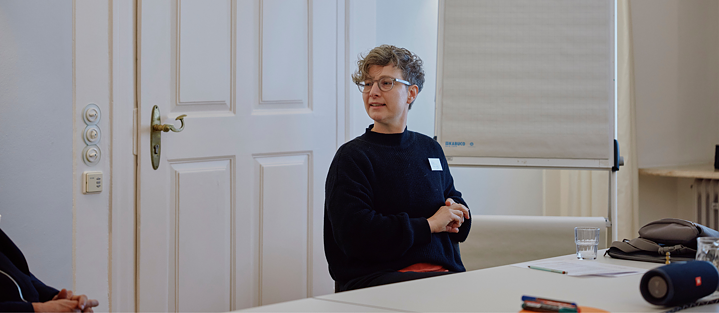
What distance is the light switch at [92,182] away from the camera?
198 centimetres

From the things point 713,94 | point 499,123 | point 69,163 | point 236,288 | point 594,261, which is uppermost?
point 713,94

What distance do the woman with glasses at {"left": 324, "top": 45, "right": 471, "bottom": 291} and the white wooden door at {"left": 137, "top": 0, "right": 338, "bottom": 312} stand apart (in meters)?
0.61

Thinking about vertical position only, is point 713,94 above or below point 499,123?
above

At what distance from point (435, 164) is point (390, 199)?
0.81ft

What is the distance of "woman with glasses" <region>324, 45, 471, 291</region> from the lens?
65.6 inches

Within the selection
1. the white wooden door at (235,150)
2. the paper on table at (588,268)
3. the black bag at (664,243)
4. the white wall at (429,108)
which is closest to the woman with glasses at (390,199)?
the paper on table at (588,268)

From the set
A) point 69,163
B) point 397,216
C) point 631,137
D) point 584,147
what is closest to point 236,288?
point 69,163

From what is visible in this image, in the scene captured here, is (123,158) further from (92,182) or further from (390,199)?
(390,199)

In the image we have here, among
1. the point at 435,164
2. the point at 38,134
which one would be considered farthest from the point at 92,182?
the point at 435,164

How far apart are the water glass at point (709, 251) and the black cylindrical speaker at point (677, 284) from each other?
135 mm

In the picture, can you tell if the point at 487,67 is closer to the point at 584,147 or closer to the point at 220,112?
the point at 584,147

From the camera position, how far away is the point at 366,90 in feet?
6.27

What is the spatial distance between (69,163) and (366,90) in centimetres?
104

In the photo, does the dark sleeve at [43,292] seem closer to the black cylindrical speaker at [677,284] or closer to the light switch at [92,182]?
the light switch at [92,182]
